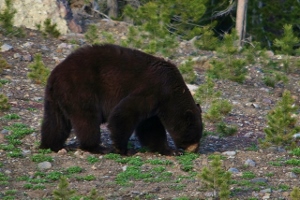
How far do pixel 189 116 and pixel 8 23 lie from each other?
7642 mm

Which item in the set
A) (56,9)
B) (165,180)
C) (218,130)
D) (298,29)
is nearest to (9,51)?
(56,9)

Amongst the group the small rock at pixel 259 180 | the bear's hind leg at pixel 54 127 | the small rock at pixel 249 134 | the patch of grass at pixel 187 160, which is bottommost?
the small rock at pixel 249 134

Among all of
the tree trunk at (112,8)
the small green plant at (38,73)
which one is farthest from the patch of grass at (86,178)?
the tree trunk at (112,8)

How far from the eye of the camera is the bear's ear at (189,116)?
10.6 m

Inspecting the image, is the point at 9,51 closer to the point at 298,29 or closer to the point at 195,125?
the point at 195,125

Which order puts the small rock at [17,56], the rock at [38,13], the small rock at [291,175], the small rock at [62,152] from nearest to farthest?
the small rock at [291,175]
the small rock at [62,152]
the small rock at [17,56]
the rock at [38,13]

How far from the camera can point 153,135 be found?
10.7 m

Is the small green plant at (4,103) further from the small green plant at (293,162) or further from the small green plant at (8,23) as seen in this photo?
the small green plant at (8,23)

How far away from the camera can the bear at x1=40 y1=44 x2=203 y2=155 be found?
10102mm

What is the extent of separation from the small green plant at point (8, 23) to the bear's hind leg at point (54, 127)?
7.07 meters

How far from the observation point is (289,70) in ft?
65.0

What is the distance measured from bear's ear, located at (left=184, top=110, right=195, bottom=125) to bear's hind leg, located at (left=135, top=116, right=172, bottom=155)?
410mm

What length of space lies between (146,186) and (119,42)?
10987mm

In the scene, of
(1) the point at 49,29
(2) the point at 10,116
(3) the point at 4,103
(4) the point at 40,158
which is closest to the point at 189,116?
(4) the point at 40,158
